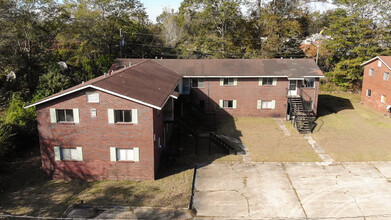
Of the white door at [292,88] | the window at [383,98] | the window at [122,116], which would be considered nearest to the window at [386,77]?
the window at [383,98]

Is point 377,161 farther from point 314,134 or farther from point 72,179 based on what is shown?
point 72,179

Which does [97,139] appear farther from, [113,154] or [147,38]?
[147,38]

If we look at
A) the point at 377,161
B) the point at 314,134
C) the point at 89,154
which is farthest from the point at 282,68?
the point at 89,154

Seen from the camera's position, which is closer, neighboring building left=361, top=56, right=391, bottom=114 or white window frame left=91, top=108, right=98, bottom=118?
white window frame left=91, top=108, right=98, bottom=118

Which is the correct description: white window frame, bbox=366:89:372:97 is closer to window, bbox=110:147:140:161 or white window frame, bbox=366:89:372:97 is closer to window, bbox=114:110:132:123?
window, bbox=110:147:140:161

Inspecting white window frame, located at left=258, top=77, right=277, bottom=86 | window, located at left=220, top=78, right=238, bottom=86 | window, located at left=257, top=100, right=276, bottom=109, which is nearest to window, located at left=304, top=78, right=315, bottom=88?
white window frame, located at left=258, top=77, right=277, bottom=86

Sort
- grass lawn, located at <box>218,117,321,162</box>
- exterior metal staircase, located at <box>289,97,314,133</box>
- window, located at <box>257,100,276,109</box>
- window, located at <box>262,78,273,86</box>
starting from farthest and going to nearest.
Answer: window, located at <box>257,100,276,109</box> < window, located at <box>262,78,273,86</box> < exterior metal staircase, located at <box>289,97,314,133</box> < grass lawn, located at <box>218,117,321,162</box>
